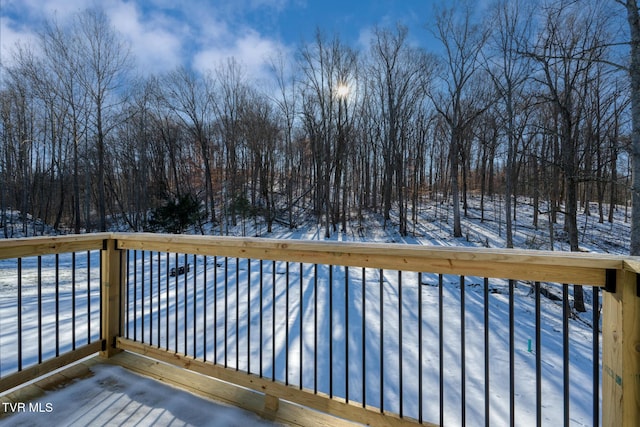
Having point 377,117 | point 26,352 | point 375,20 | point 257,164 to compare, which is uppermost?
point 375,20

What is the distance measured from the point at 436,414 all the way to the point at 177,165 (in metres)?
19.6

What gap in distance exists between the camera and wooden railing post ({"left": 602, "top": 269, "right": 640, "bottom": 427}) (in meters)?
0.96

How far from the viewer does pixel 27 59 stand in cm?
1192

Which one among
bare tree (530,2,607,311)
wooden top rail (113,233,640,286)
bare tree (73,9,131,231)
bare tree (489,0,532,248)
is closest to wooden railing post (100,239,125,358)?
wooden top rail (113,233,640,286)

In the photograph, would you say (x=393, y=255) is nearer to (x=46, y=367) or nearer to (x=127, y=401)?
(x=127, y=401)

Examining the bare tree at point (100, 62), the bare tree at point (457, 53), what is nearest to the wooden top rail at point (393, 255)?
the bare tree at point (457, 53)

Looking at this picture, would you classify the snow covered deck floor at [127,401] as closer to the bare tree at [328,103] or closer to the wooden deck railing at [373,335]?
the wooden deck railing at [373,335]

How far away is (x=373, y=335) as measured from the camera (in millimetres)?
3693

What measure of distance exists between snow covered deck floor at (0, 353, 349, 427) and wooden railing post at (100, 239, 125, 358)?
0.17 m

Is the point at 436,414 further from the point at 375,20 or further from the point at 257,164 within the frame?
the point at 257,164

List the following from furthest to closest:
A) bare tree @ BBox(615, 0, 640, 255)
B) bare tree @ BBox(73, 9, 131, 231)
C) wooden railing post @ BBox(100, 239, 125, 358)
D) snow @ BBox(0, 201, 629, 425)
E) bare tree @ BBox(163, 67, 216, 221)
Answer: bare tree @ BBox(163, 67, 216, 221), bare tree @ BBox(73, 9, 131, 231), bare tree @ BBox(615, 0, 640, 255), wooden railing post @ BBox(100, 239, 125, 358), snow @ BBox(0, 201, 629, 425)

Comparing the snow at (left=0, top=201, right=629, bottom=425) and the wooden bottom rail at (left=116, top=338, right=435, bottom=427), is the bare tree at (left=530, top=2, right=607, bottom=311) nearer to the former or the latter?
the snow at (left=0, top=201, right=629, bottom=425)

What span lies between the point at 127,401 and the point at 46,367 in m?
0.65

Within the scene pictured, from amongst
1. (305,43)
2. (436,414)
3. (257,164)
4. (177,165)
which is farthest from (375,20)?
(177,165)
